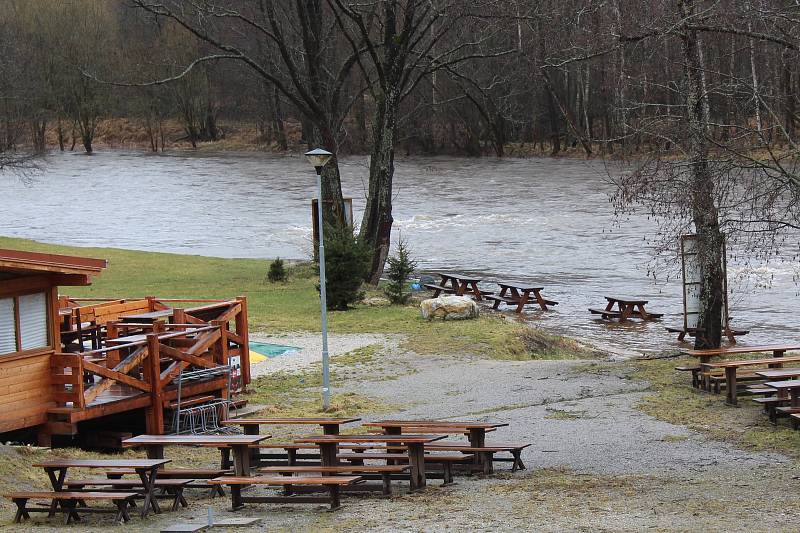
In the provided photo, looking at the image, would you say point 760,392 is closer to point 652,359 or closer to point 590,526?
point 652,359

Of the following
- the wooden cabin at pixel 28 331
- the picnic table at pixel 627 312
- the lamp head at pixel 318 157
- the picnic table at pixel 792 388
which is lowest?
the picnic table at pixel 627 312

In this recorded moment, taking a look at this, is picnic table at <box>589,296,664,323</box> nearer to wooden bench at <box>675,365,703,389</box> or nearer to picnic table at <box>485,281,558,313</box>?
picnic table at <box>485,281,558,313</box>

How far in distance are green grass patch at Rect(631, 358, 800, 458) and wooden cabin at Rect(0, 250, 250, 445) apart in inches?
235

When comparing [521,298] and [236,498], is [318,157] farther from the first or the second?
[521,298]

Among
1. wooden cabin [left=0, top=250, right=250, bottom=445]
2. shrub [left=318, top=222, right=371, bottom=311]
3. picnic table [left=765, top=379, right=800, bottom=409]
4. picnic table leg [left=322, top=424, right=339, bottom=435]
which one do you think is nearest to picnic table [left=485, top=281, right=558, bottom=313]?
shrub [left=318, top=222, right=371, bottom=311]

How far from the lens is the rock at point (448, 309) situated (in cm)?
2425

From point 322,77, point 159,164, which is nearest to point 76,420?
point 322,77

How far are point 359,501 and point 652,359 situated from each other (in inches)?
382

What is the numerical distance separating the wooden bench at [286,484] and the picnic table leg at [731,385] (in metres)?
6.21

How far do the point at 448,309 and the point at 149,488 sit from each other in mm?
14677

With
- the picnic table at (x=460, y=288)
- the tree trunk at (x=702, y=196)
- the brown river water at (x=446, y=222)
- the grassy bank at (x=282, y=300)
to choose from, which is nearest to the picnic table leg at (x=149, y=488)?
the tree trunk at (x=702, y=196)

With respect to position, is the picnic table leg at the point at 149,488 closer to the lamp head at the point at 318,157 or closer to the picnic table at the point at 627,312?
the lamp head at the point at 318,157

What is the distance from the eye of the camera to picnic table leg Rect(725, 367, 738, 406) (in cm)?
1452

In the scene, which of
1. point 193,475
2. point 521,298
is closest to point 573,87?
point 521,298
